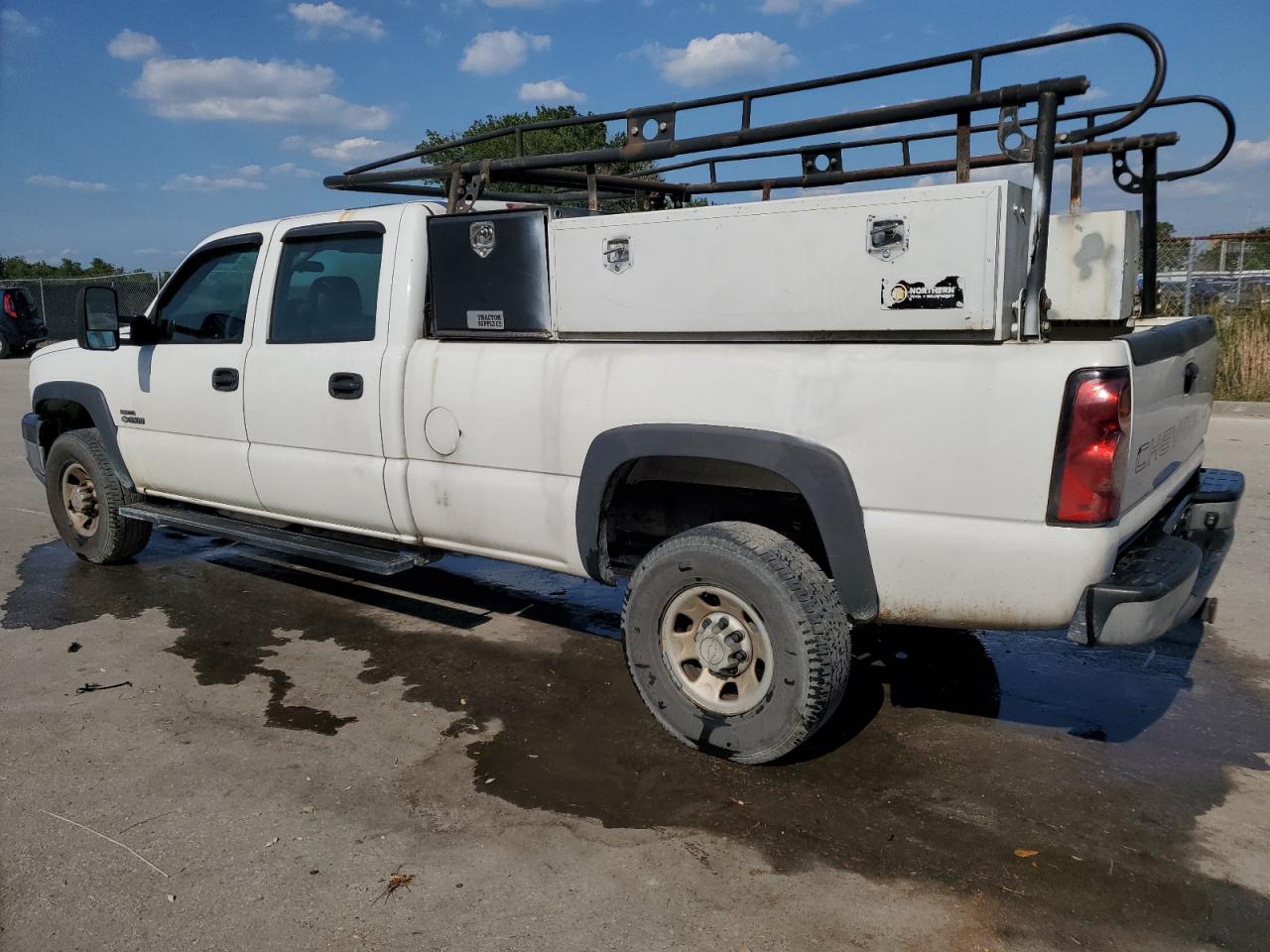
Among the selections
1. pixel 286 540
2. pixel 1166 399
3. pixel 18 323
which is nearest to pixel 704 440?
pixel 1166 399

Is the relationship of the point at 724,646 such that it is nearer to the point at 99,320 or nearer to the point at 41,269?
the point at 99,320

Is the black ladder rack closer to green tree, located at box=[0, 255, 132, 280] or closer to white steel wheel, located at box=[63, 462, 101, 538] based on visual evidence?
white steel wheel, located at box=[63, 462, 101, 538]

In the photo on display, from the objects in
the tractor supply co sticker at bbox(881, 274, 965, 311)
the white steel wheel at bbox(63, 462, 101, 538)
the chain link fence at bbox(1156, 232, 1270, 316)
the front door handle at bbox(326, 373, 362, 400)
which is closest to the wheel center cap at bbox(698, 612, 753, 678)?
the tractor supply co sticker at bbox(881, 274, 965, 311)

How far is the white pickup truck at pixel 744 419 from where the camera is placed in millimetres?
3021

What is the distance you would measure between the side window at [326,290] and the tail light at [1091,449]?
9.83 ft

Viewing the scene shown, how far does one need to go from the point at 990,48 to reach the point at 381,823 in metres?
3.28

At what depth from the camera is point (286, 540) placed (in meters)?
4.99

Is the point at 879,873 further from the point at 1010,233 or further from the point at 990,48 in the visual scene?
the point at 990,48

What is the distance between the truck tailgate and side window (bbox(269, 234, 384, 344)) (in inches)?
124

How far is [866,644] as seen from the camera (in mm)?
4816

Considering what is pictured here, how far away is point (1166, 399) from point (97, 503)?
591 cm

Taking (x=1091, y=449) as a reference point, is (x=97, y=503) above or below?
below

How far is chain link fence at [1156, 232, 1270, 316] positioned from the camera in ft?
44.2

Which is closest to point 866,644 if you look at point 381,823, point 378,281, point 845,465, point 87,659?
point 845,465
